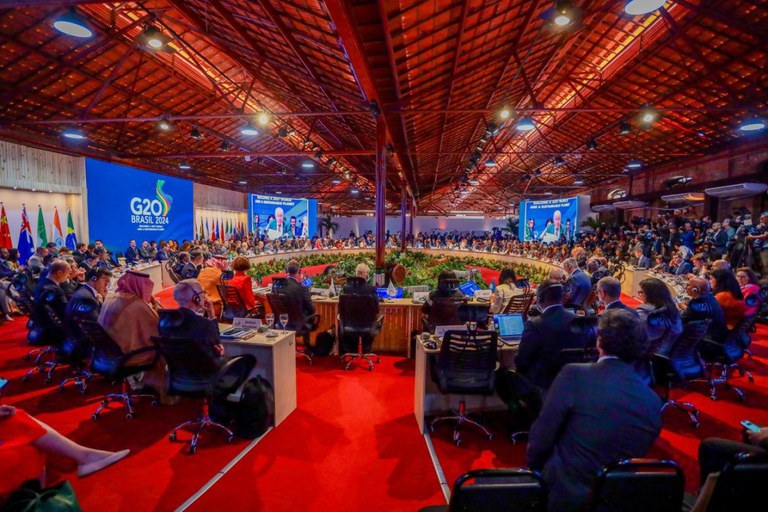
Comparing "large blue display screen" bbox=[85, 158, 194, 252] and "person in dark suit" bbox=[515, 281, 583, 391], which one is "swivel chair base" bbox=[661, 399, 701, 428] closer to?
"person in dark suit" bbox=[515, 281, 583, 391]

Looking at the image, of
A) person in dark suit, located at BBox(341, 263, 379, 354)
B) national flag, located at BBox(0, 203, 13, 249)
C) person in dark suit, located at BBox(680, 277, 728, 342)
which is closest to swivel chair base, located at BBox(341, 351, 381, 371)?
person in dark suit, located at BBox(341, 263, 379, 354)

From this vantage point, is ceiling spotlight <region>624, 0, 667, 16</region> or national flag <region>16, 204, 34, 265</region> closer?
ceiling spotlight <region>624, 0, 667, 16</region>

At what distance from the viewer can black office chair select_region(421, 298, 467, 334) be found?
4.82 meters

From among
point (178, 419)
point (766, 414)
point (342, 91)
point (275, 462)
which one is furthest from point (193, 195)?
point (766, 414)

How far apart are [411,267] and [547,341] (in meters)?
9.72

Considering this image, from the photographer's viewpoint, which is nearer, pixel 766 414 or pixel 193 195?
pixel 766 414

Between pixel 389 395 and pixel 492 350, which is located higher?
pixel 492 350

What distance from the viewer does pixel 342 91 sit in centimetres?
896

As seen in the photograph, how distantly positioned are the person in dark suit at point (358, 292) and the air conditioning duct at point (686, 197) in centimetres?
1423

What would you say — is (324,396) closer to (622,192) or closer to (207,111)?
(207,111)

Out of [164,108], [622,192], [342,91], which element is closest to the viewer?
[342,91]

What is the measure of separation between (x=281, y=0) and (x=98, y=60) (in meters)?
7.02

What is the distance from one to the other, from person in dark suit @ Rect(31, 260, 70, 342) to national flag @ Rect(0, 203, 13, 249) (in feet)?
28.6

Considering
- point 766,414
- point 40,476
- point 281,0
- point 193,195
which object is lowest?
point 766,414
